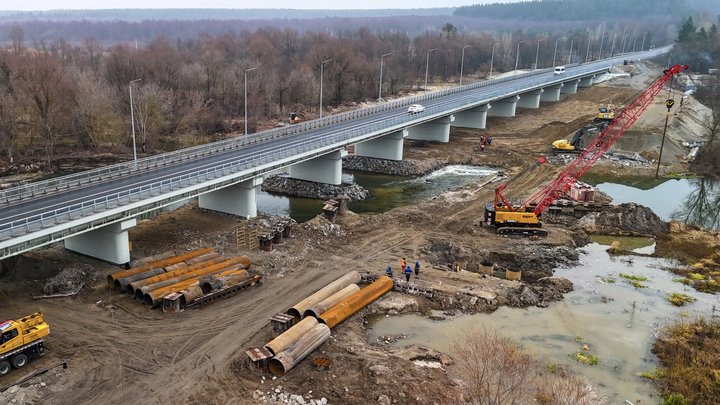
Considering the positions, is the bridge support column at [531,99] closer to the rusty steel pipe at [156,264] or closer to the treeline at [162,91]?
the treeline at [162,91]

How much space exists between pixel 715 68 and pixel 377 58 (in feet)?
295

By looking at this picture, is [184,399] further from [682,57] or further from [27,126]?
[682,57]

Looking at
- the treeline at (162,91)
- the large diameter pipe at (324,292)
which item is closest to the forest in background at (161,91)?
the treeline at (162,91)

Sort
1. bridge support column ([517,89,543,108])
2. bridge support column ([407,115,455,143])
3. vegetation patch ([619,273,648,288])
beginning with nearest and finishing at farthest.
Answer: vegetation patch ([619,273,648,288]), bridge support column ([407,115,455,143]), bridge support column ([517,89,543,108])

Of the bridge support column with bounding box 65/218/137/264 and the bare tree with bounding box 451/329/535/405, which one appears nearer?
the bare tree with bounding box 451/329/535/405

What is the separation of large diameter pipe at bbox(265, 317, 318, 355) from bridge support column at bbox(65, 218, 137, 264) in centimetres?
1462

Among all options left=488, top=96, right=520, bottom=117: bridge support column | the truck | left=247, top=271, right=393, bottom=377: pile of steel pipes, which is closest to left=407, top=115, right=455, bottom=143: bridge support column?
left=488, top=96, right=520, bottom=117: bridge support column

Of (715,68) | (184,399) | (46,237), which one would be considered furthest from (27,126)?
(715,68)

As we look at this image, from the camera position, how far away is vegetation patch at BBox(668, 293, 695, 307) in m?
33.7

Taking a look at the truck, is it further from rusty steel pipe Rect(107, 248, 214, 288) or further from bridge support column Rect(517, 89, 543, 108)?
bridge support column Rect(517, 89, 543, 108)

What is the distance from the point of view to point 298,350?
24.8 meters

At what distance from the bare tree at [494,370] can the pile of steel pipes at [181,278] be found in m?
13.7

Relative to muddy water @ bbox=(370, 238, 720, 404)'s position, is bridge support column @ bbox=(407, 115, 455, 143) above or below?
above

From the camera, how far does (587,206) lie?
5094cm
